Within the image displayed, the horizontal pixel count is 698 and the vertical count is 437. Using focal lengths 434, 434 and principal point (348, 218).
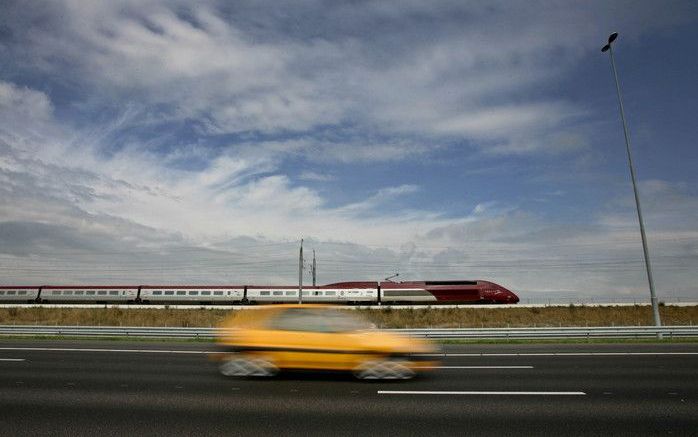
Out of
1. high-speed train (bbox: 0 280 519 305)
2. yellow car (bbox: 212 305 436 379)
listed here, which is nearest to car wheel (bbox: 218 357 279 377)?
yellow car (bbox: 212 305 436 379)

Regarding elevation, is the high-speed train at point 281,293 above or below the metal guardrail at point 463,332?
above

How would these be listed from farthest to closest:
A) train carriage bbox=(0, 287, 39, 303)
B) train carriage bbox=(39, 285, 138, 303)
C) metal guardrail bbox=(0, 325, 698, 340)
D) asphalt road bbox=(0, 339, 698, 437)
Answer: train carriage bbox=(0, 287, 39, 303)
train carriage bbox=(39, 285, 138, 303)
metal guardrail bbox=(0, 325, 698, 340)
asphalt road bbox=(0, 339, 698, 437)

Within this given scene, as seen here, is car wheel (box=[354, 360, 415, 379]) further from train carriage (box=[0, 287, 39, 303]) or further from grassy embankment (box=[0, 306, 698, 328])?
train carriage (box=[0, 287, 39, 303])

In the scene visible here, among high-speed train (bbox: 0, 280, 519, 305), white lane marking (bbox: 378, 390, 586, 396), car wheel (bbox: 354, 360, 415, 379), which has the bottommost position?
white lane marking (bbox: 378, 390, 586, 396)

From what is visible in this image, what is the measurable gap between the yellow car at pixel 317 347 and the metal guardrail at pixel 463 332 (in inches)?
409

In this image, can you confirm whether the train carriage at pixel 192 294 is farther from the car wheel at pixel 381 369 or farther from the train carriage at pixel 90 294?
the car wheel at pixel 381 369

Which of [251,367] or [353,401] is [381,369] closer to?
[353,401]

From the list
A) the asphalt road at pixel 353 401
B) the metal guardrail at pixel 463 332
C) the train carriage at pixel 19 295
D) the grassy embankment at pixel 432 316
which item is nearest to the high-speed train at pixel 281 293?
the train carriage at pixel 19 295

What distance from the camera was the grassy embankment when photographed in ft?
117

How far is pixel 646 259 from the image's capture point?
19.6m

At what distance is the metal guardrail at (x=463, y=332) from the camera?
59.7 ft

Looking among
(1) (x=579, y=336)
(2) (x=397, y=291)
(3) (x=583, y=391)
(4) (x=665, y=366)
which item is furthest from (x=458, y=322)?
(3) (x=583, y=391)

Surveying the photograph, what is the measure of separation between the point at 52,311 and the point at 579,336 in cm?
4440

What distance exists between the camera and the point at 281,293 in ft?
150
